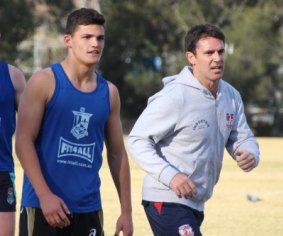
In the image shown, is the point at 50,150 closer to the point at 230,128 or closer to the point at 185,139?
the point at 185,139

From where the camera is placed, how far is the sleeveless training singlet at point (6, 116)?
7.26 meters

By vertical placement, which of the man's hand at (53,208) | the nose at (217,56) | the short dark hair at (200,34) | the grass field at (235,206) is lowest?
the grass field at (235,206)

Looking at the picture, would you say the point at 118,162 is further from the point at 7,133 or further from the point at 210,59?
the point at 7,133

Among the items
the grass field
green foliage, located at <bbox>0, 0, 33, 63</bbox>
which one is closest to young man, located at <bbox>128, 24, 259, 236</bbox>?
the grass field

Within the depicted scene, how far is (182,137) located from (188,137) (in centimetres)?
4

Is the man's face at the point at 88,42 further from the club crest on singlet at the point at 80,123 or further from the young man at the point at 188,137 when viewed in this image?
the young man at the point at 188,137

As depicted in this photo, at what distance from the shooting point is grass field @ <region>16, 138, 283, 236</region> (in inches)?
522

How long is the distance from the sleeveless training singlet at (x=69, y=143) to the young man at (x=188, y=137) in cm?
58

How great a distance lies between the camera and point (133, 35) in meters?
62.8

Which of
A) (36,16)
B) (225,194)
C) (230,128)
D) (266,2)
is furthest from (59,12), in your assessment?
(230,128)

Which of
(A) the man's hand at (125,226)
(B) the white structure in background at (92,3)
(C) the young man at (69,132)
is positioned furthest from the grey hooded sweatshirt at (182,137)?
(B) the white structure in background at (92,3)

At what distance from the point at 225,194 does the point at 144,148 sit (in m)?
12.1

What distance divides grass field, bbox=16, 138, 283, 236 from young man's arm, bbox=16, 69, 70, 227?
655 cm

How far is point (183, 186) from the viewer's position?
648 cm
